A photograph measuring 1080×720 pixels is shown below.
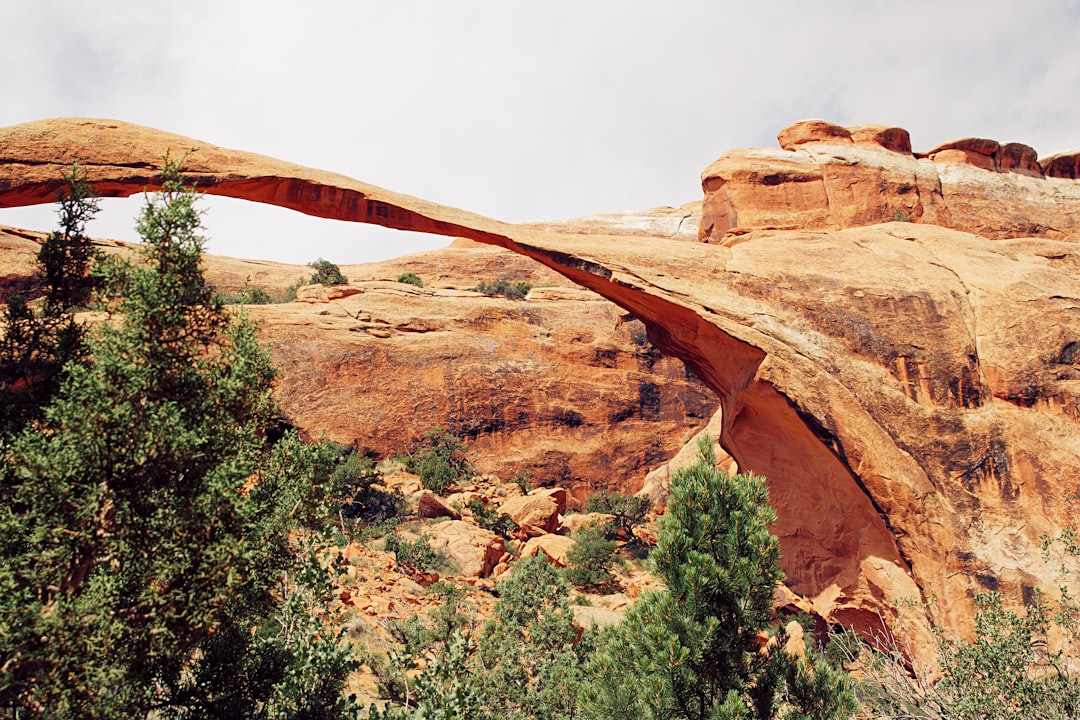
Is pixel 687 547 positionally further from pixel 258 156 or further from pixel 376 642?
pixel 258 156

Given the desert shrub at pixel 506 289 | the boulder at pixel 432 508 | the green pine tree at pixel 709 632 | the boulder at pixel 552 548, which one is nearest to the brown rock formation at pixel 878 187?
the boulder at pixel 552 548

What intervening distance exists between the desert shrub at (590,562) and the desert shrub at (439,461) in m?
5.41

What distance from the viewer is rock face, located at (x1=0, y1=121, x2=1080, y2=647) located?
10.5 meters

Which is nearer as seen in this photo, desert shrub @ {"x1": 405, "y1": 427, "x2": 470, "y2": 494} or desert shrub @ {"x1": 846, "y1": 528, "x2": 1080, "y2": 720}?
desert shrub @ {"x1": 846, "y1": 528, "x2": 1080, "y2": 720}

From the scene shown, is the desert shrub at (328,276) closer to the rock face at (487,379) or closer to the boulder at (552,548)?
the rock face at (487,379)

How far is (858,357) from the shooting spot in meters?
11.8

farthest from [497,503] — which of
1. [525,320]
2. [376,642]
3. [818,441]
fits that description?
[818,441]

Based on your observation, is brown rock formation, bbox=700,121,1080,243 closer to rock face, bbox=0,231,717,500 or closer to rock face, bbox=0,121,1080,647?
rock face, bbox=0,121,1080,647

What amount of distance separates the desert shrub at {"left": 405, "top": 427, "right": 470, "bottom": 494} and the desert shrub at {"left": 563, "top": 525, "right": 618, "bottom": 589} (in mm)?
5411

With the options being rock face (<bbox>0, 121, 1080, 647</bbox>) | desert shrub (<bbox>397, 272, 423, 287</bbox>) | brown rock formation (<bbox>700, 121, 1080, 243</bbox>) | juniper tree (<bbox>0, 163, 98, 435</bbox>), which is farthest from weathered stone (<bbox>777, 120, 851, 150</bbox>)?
desert shrub (<bbox>397, 272, 423, 287</bbox>)

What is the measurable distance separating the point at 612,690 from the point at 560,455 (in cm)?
1904

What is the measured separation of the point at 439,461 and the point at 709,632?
17234 millimetres

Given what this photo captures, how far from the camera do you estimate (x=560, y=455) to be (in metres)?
26.9

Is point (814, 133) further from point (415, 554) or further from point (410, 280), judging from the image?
point (410, 280)
